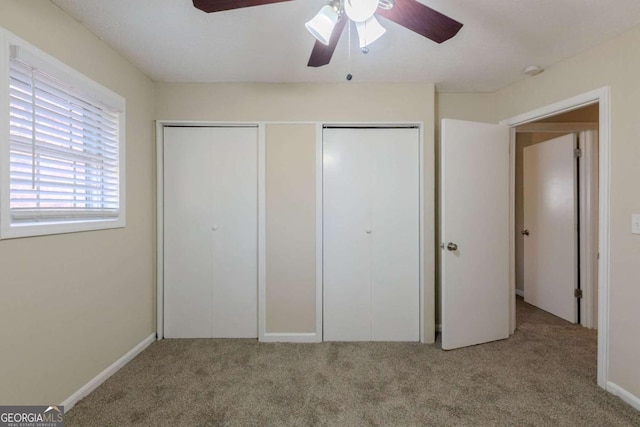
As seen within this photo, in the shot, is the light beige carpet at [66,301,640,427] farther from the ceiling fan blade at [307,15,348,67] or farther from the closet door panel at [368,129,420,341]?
the ceiling fan blade at [307,15,348,67]

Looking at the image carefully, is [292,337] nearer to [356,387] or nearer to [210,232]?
[356,387]

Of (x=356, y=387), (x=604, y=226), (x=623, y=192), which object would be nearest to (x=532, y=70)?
(x=623, y=192)

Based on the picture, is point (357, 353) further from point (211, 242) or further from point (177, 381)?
point (211, 242)

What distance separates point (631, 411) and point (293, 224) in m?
2.47

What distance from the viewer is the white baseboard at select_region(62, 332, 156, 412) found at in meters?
1.63

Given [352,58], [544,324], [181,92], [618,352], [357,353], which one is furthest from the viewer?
[544,324]

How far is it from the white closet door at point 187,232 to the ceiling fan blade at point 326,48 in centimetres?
131

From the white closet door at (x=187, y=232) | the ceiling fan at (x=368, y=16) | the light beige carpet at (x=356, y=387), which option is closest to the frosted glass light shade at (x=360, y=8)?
the ceiling fan at (x=368, y=16)

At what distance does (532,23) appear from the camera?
1.62m

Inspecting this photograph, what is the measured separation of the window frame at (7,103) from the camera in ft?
4.17

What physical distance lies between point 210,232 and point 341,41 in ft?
6.08

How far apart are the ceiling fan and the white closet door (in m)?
1.49

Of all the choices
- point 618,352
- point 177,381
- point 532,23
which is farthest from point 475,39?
point 177,381

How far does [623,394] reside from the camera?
66.7 inches
